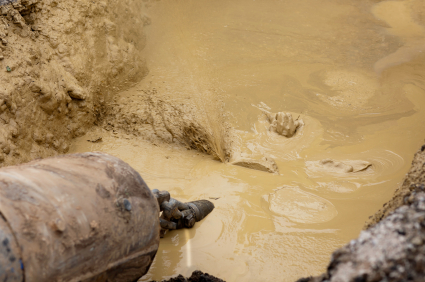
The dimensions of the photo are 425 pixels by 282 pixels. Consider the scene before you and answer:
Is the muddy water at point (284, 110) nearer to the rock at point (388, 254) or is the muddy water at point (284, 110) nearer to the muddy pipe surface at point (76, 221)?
the muddy pipe surface at point (76, 221)

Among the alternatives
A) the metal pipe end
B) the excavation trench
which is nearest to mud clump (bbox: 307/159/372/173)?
the excavation trench

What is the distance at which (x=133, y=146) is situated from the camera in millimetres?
4316

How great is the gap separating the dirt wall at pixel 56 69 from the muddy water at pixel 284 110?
14.8 inches

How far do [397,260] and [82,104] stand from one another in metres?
4.01

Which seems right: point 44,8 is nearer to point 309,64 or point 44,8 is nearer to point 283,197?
point 283,197

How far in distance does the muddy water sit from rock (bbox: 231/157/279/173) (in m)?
0.07

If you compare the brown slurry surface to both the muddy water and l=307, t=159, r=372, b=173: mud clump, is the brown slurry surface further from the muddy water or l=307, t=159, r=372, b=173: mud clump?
l=307, t=159, r=372, b=173: mud clump

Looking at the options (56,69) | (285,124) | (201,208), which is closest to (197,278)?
(201,208)

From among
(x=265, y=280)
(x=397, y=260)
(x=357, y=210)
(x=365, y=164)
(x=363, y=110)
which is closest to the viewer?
(x=397, y=260)

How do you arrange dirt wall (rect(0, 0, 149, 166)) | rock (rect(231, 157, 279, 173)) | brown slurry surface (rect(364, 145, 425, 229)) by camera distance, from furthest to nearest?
rock (rect(231, 157, 279, 173)) → dirt wall (rect(0, 0, 149, 166)) → brown slurry surface (rect(364, 145, 425, 229))

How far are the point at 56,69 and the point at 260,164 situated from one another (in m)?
2.72

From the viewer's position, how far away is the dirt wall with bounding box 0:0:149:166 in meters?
3.61

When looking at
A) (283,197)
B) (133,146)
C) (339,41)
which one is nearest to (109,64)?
(133,146)

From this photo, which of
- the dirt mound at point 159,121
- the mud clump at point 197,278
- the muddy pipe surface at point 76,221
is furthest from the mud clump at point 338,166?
the muddy pipe surface at point 76,221
